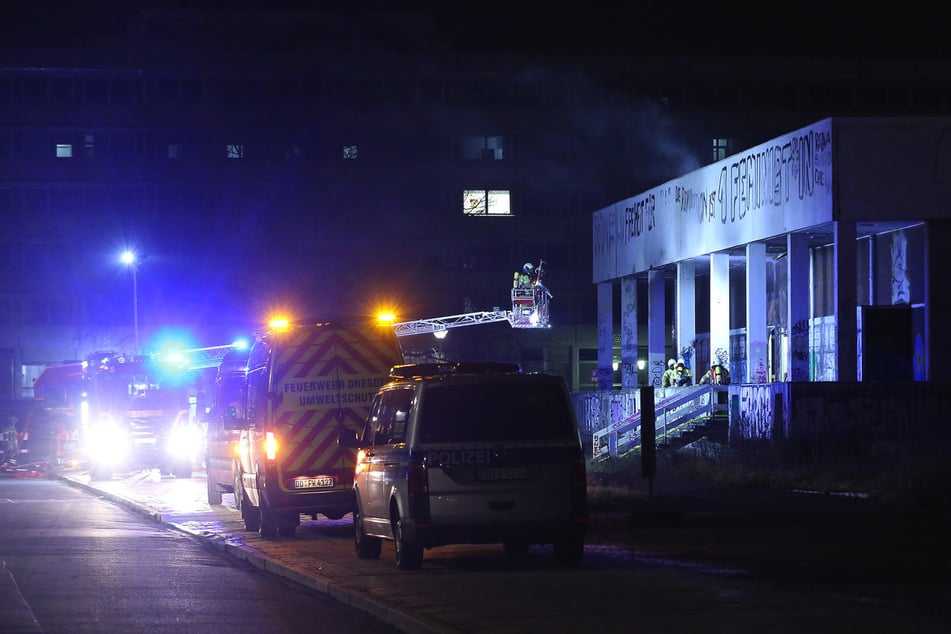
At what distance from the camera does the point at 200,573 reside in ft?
52.7

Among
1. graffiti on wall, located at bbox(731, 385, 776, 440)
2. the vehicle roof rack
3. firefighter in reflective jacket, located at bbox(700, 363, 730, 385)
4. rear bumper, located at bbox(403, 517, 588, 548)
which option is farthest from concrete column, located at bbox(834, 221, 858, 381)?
rear bumper, located at bbox(403, 517, 588, 548)

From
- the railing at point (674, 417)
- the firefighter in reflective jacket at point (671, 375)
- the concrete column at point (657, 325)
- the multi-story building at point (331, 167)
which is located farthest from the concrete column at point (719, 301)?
the multi-story building at point (331, 167)

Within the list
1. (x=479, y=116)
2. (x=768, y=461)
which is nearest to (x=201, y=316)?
(x=479, y=116)

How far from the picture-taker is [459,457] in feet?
49.6

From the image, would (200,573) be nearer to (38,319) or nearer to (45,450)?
(45,450)

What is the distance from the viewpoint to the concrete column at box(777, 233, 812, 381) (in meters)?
32.9

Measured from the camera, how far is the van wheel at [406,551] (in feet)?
49.5

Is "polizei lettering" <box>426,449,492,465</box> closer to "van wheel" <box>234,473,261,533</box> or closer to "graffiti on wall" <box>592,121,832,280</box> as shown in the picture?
"van wheel" <box>234,473,261,533</box>

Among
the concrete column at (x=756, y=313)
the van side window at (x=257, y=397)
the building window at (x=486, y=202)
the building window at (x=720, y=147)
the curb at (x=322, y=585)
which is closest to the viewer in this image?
the curb at (x=322, y=585)

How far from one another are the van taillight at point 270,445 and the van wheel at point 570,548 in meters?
5.90

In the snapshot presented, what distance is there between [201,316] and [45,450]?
3998 centimetres

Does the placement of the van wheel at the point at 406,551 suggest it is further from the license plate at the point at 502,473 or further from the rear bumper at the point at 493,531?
the license plate at the point at 502,473

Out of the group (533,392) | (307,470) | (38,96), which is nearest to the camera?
Answer: (533,392)

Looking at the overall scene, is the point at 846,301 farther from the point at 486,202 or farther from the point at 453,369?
the point at 486,202
